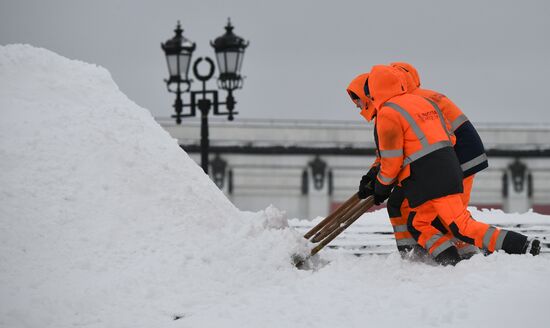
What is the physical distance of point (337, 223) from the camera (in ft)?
21.3

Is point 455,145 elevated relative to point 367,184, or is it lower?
elevated

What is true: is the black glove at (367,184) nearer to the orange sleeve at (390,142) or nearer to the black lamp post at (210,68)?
the orange sleeve at (390,142)

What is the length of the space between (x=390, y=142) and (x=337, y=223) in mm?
848

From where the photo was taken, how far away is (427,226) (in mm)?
6129

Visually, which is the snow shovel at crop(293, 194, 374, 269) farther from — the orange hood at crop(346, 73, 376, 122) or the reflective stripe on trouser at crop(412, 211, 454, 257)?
the orange hood at crop(346, 73, 376, 122)

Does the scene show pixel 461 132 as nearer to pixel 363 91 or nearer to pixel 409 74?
pixel 409 74

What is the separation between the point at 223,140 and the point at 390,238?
2146 cm

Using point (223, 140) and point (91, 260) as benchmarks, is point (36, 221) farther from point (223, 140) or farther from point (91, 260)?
point (223, 140)

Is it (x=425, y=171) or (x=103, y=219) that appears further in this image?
(x=103, y=219)

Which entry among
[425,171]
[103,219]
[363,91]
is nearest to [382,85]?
[363,91]

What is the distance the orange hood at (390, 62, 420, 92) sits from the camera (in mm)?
6391

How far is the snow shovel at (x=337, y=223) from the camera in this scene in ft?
20.7

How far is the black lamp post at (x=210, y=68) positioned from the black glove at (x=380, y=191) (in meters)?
6.16

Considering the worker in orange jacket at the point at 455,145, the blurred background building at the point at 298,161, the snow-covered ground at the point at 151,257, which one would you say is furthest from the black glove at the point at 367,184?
the blurred background building at the point at 298,161
